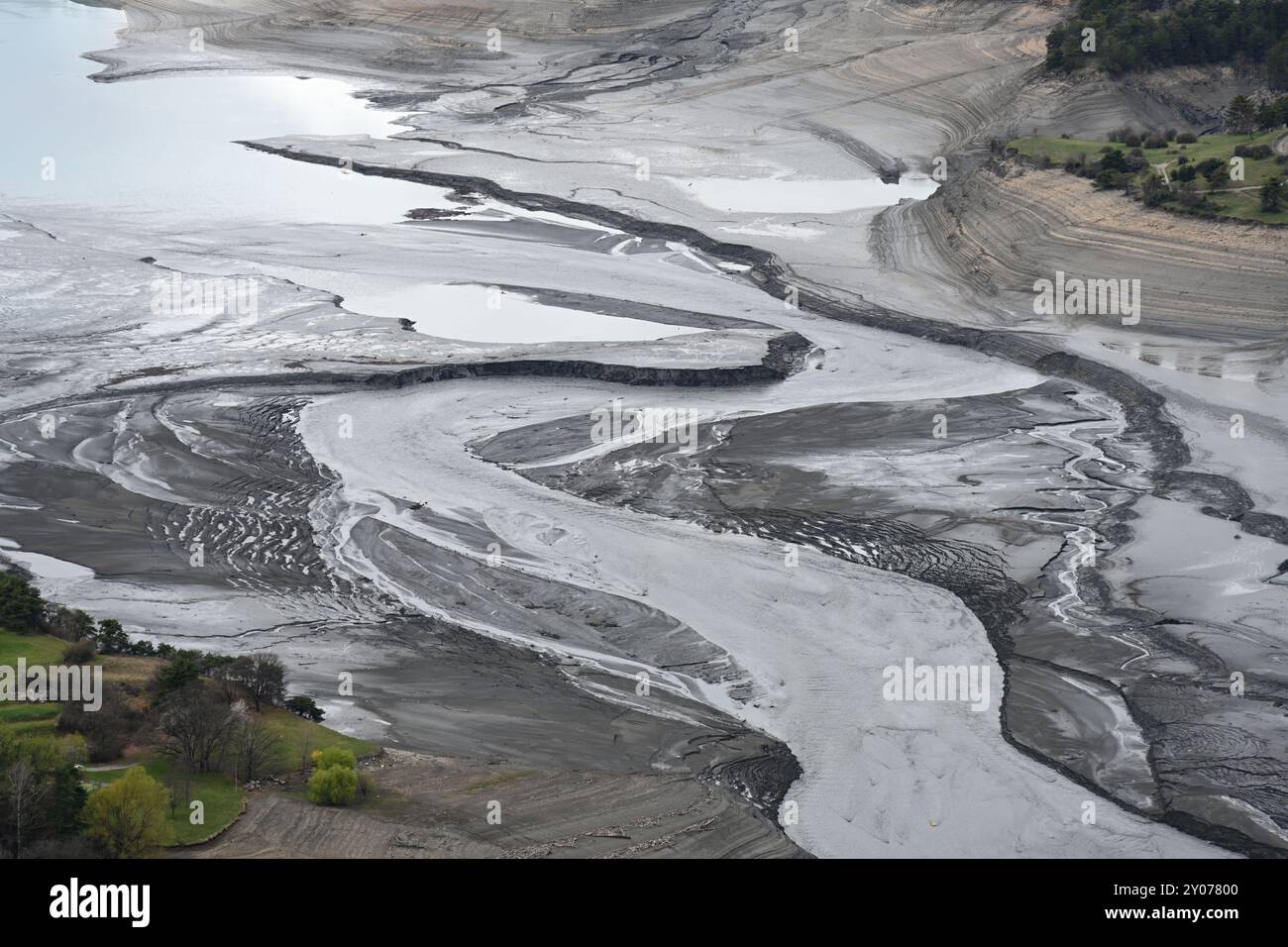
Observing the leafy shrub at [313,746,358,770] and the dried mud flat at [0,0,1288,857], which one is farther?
the dried mud flat at [0,0,1288,857]

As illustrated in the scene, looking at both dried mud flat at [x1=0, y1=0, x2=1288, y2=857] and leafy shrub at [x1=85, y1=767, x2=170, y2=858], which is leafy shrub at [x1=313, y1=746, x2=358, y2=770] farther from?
leafy shrub at [x1=85, y1=767, x2=170, y2=858]

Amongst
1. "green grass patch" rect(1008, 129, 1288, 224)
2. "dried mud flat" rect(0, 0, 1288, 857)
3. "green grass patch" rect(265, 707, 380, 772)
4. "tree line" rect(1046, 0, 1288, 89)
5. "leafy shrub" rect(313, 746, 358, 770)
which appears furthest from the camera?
"tree line" rect(1046, 0, 1288, 89)

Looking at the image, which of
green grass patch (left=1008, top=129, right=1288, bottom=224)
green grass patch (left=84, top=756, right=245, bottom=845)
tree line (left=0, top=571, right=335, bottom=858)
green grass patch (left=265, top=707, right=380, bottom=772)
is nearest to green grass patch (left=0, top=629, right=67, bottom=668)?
tree line (left=0, top=571, right=335, bottom=858)

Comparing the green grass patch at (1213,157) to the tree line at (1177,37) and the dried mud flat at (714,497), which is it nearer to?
the dried mud flat at (714,497)

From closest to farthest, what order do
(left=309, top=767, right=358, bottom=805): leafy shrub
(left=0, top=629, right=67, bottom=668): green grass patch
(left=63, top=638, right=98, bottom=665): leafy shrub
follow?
(left=309, top=767, right=358, bottom=805): leafy shrub
(left=63, top=638, right=98, bottom=665): leafy shrub
(left=0, top=629, right=67, bottom=668): green grass patch

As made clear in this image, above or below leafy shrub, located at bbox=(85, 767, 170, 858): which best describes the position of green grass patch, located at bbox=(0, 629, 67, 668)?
above

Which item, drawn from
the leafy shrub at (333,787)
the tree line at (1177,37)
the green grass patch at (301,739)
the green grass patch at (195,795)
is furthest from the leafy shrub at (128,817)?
the tree line at (1177,37)
